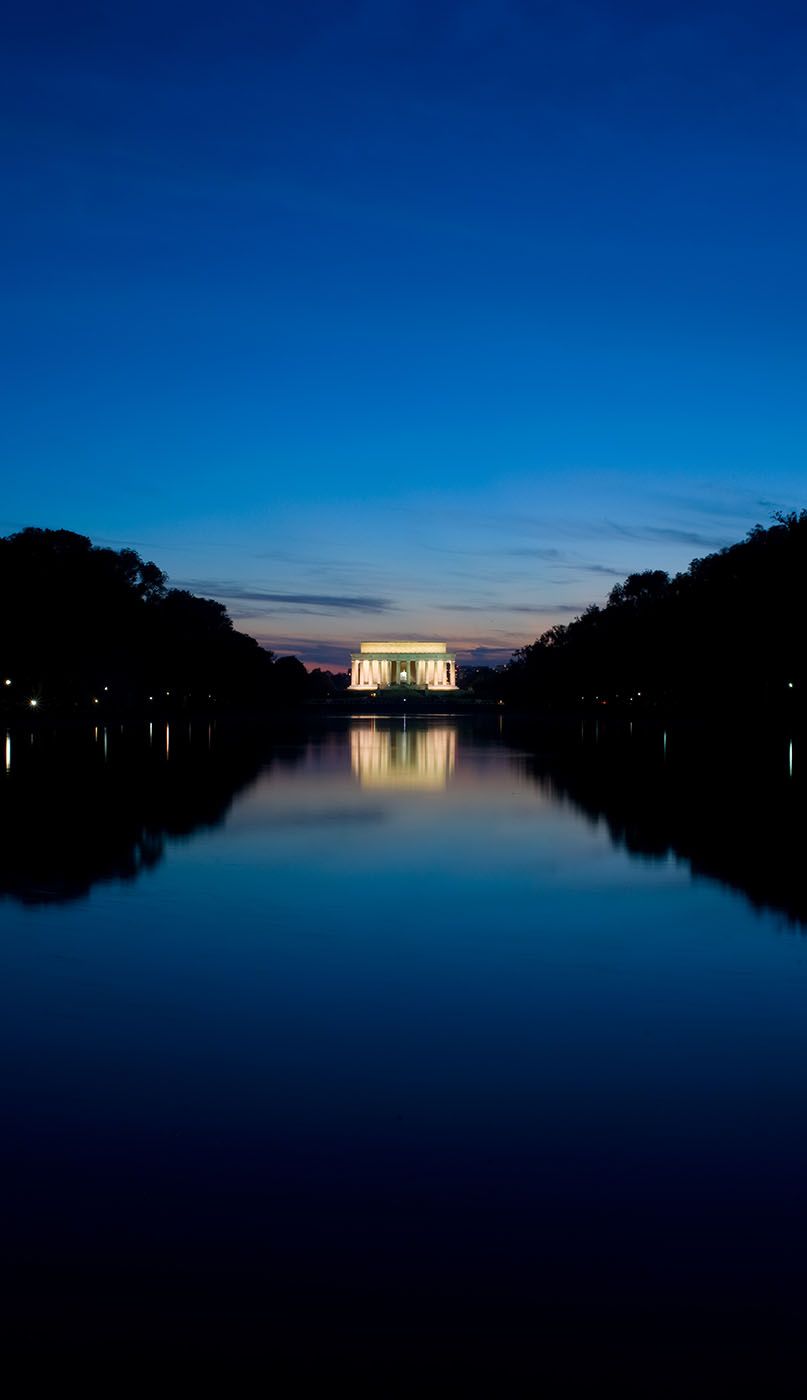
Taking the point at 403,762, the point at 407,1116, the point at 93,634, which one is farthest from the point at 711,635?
the point at 407,1116

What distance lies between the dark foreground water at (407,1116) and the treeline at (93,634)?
223 ft

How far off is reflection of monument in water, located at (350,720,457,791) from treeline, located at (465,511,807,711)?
23285 millimetres

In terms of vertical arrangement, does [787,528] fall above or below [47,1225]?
above

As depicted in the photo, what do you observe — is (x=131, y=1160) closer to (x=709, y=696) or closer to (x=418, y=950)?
(x=418, y=950)

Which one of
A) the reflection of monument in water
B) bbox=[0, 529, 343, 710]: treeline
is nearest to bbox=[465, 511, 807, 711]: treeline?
the reflection of monument in water

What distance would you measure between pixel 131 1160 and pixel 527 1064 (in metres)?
2.32

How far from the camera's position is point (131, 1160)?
5289 millimetres

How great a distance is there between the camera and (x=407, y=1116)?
5859 millimetres

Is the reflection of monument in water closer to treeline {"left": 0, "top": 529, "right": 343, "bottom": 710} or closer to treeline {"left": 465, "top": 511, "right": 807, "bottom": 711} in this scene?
treeline {"left": 465, "top": 511, "right": 807, "bottom": 711}

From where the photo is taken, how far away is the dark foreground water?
13.2ft

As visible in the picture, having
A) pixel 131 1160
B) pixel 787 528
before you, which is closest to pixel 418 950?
pixel 131 1160

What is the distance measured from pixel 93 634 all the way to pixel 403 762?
180ft

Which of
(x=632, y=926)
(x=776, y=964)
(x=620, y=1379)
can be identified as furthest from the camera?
(x=632, y=926)

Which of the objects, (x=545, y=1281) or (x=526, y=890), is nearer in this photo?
(x=545, y=1281)
